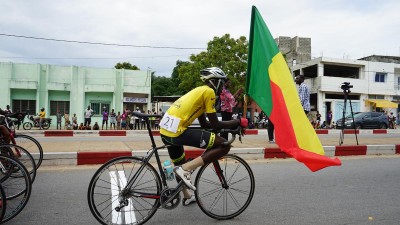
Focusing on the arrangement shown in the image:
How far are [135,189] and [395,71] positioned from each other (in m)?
40.9

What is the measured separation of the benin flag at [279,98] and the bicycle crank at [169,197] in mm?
1382

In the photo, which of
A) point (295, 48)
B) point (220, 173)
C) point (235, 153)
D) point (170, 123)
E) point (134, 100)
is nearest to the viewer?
point (170, 123)

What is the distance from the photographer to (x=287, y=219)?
12.0ft

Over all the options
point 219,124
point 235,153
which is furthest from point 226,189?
point 235,153

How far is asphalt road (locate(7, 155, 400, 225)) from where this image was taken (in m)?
3.63

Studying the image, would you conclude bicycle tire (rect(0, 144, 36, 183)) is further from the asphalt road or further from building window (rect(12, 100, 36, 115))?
building window (rect(12, 100, 36, 115))

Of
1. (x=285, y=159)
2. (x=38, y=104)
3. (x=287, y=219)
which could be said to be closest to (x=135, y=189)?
(x=287, y=219)

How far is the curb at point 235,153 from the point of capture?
22.1 ft

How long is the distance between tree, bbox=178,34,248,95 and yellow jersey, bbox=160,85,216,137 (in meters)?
25.7

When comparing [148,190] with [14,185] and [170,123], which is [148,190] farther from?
[14,185]

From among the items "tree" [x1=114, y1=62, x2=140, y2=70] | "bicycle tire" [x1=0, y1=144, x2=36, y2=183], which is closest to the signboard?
"tree" [x1=114, y1=62, x2=140, y2=70]

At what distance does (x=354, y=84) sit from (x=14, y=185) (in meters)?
35.7

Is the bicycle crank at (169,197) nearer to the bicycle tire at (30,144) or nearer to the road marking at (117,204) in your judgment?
the road marking at (117,204)

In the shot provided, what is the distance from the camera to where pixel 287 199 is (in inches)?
175
